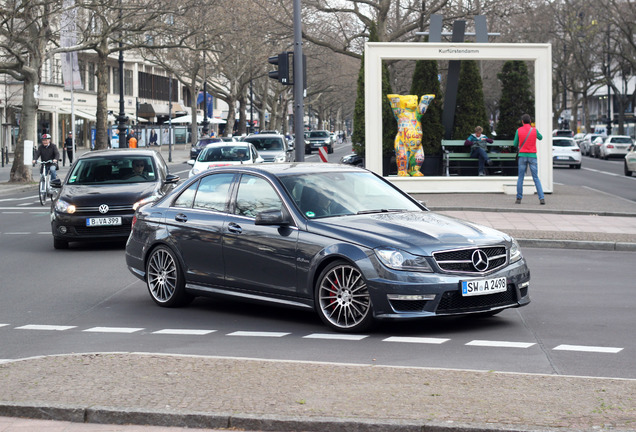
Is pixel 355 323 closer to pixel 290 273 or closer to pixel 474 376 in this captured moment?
pixel 290 273

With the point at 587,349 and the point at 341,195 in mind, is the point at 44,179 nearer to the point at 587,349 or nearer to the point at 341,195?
the point at 341,195

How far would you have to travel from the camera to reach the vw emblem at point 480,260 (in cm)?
870

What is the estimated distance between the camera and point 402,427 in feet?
17.7

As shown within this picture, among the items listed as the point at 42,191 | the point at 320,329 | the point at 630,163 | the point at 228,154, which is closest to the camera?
the point at 320,329

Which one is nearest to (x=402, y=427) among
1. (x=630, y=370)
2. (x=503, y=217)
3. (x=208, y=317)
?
(x=630, y=370)

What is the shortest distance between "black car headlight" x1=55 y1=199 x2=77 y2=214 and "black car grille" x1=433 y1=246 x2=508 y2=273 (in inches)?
348

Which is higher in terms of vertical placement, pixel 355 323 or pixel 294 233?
pixel 294 233

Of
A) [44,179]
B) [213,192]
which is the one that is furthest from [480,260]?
[44,179]

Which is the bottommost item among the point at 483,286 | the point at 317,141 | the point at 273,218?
the point at 483,286

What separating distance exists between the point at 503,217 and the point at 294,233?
12.0 metres

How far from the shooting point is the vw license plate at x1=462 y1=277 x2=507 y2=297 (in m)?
8.57

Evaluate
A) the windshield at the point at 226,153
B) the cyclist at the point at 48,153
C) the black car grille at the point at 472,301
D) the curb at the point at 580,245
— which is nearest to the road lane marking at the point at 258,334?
the black car grille at the point at 472,301

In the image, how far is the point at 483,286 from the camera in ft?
28.4

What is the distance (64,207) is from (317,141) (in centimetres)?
6348
